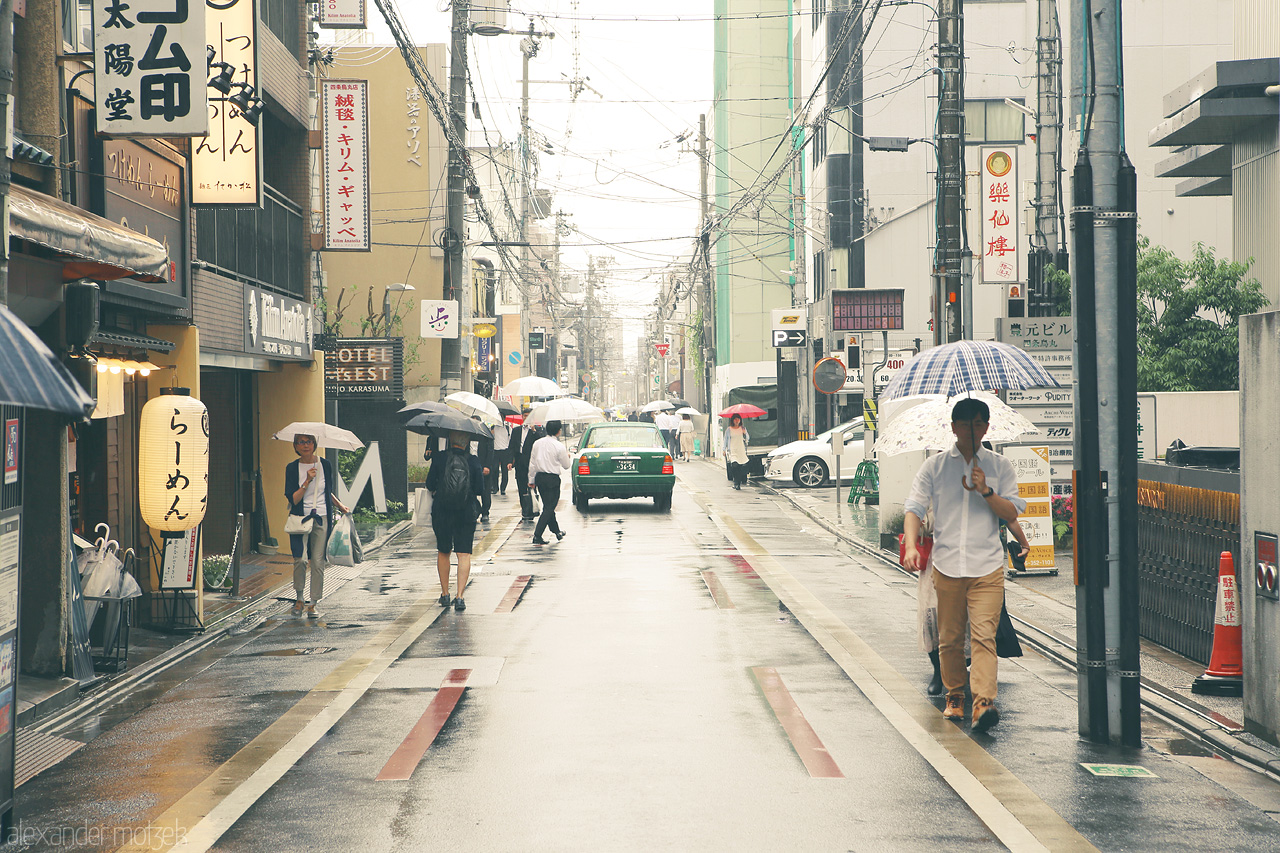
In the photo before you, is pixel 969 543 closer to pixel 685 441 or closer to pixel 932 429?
pixel 932 429

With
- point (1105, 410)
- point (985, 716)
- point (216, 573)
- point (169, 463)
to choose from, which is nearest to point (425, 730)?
point (985, 716)

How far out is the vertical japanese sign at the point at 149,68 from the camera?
9914mm

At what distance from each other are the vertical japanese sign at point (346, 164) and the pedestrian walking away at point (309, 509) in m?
9.64

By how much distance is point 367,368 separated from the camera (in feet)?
71.0

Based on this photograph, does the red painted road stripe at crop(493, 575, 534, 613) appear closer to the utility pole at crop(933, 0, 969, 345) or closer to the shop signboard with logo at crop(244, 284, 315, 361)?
the shop signboard with logo at crop(244, 284, 315, 361)

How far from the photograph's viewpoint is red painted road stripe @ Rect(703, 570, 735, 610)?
12539 millimetres

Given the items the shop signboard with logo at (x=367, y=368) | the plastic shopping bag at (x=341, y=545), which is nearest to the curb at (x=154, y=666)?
the plastic shopping bag at (x=341, y=545)

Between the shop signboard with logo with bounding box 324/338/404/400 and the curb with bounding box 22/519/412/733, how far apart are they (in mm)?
7354

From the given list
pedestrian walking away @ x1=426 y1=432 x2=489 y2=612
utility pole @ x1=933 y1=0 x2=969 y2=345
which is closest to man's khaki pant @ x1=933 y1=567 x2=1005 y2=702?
pedestrian walking away @ x1=426 y1=432 x2=489 y2=612

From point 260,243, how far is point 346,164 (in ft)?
18.6

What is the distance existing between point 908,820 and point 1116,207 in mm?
3893

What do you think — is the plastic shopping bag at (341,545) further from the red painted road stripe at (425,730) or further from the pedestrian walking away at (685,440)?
the pedestrian walking away at (685,440)

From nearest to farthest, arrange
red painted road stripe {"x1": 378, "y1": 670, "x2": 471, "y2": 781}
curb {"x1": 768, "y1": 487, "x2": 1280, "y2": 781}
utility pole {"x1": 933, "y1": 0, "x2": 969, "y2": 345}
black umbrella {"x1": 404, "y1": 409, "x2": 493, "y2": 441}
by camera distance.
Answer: red painted road stripe {"x1": 378, "y1": 670, "x2": 471, "y2": 781}
curb {"x1": 768, "y1": 487, "x2": 1280, "y2": 781}
black umbrella {"x1": 404, "y1": 409, "x2": 493, "y2": 441}
utility pole {"x1": 933, "y1": 0, "x2": 969, "y2": 345}

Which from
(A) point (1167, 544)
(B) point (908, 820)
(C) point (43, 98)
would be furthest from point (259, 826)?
(A) point (1167, 544)
